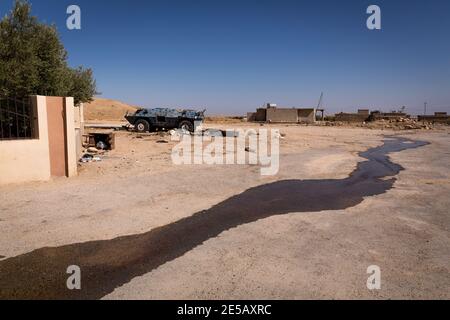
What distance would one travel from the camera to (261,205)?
7.38 meters

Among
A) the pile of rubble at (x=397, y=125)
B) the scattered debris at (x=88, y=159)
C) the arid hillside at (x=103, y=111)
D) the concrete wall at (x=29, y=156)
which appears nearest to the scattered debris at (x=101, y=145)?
the scattered debris at (x=88, y=159)

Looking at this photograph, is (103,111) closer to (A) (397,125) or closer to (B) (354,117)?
(B) (354,117)

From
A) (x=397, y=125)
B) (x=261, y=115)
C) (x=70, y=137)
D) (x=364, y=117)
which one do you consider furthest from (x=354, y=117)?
(x=70, y=137)

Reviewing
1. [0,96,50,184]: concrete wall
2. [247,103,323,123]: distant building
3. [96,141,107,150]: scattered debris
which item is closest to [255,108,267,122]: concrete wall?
[247,103,323,123]: distant building

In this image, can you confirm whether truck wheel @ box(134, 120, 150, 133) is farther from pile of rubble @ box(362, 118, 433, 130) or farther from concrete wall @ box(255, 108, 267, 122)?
pile of rubble @ box(362, 118, 433, 130)

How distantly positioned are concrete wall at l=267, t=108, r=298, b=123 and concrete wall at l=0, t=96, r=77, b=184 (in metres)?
43.8

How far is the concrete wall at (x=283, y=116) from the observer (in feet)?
170

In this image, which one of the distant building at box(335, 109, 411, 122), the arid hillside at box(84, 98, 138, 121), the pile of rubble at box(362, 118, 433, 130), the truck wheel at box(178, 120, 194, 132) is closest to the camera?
the truck wheel at box(178, 120, 194, 132)

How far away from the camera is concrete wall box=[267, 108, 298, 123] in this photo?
2037 inches

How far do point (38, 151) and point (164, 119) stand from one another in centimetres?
1490

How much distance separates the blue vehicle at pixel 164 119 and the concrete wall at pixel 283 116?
97.1ft

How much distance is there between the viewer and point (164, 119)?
23219mm

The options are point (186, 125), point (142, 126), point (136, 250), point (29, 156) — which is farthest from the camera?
point (142, 126)

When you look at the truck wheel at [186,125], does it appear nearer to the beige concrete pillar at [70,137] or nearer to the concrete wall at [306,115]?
the beige concrete pillar at [70,137]
